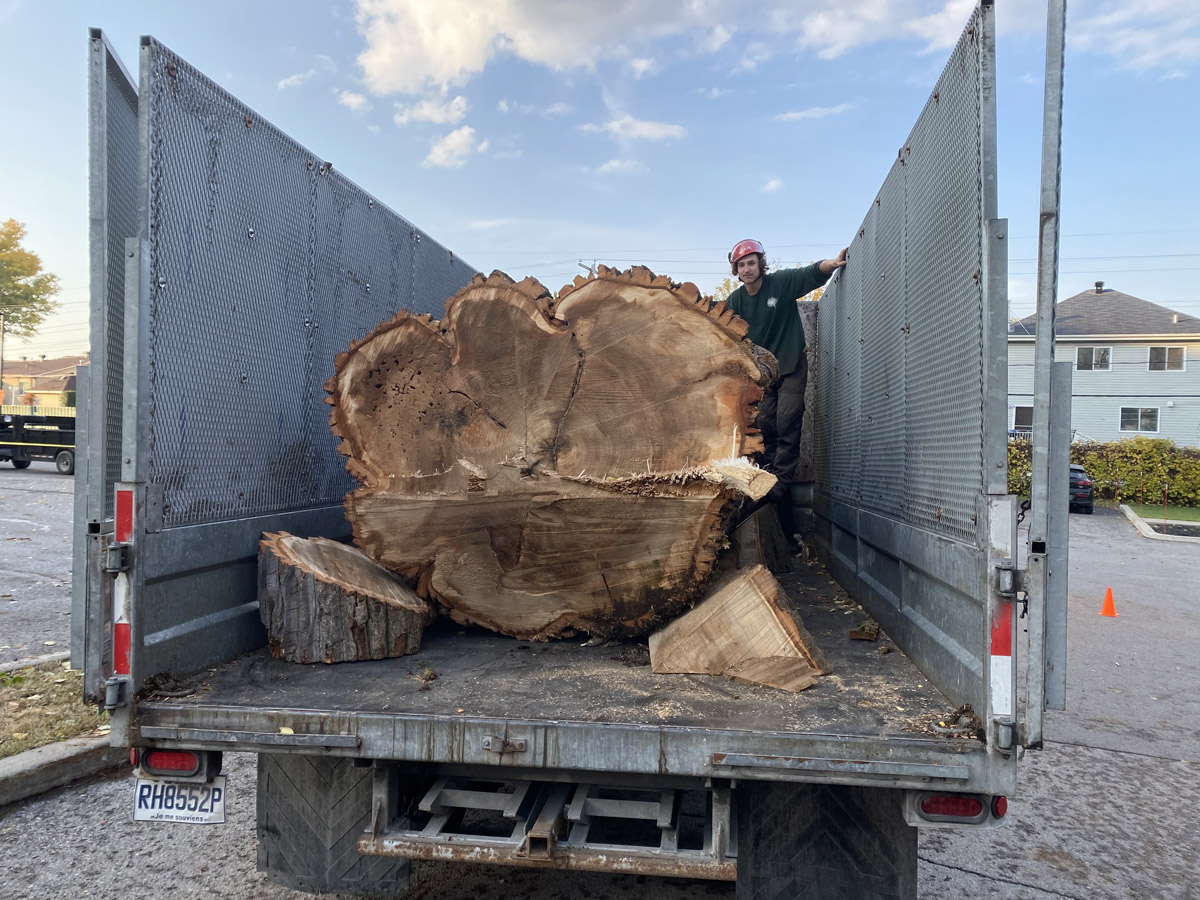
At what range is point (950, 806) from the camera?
2078 millimetres

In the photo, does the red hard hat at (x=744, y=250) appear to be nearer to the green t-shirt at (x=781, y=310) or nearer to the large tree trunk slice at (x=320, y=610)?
the green t-shirt at (x=781, y=310)

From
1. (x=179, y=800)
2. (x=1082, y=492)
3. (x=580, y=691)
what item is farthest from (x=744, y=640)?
(x=1082, y=492)

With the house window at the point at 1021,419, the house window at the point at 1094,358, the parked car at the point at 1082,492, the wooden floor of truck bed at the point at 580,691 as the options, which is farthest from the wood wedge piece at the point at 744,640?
the house window at the point at 1094,358

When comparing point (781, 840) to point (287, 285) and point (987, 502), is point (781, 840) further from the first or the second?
point (287, 285)

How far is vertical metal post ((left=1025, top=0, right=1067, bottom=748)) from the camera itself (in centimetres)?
191

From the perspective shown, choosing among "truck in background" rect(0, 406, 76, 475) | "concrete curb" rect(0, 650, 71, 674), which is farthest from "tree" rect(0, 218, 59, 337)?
"concrete curb" rect(0, 650, 71, 674)

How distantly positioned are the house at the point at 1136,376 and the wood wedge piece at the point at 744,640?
30.7 meters

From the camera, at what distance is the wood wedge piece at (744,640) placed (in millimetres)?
2582

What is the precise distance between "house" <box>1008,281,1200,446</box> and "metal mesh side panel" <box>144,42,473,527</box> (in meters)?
30.6

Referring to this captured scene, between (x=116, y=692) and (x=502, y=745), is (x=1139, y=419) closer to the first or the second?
(x=502, y=745)

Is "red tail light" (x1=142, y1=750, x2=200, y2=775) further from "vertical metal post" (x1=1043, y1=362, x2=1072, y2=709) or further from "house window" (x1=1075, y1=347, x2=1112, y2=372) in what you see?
"house window" (x1=1075, y1=347, x2=1112, y2=372)

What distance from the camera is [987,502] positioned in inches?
79.6

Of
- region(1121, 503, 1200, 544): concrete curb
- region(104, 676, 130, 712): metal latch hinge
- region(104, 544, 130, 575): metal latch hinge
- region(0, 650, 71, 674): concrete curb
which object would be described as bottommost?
region(1121, 503, 1200, 544): concrete curb

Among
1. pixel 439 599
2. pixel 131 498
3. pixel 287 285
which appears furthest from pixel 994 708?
pixel 287 285
